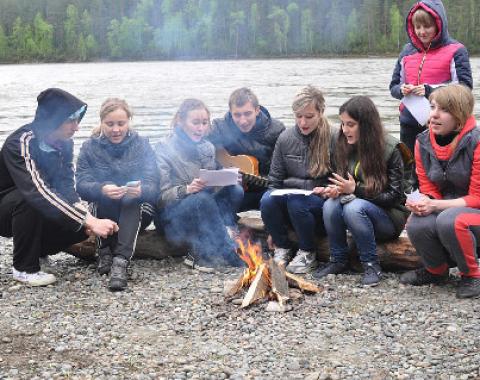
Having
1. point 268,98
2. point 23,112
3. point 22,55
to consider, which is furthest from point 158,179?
point 22,55

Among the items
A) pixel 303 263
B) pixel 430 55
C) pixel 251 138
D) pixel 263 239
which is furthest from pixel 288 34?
pixel 303 263

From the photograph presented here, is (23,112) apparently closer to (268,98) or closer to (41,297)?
(268,98)

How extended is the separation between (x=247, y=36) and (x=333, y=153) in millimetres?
90677

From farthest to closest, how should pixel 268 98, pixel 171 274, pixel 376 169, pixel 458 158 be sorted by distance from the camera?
pixel 268 98 < pixel 171 274 < pixel 376 169 < pixel 458 158

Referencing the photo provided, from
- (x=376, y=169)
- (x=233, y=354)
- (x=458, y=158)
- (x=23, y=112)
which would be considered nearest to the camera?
(x=233, y=354)

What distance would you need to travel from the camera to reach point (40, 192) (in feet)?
18.7

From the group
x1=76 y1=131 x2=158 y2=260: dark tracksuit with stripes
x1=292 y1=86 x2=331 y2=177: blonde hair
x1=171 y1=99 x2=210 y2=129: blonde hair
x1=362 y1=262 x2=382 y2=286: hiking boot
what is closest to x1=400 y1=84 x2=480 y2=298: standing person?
x1=362 y1=262 x2=382 y2=286: hiking boot

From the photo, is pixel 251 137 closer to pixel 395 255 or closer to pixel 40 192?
pixel 395 255

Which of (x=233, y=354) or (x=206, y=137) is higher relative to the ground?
(x=206, y=137)

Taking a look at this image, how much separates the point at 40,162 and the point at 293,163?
230 cm

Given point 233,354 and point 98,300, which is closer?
point 233,354

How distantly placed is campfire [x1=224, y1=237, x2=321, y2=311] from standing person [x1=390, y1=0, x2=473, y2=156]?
101 inches

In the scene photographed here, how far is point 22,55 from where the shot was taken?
10944 centimetres

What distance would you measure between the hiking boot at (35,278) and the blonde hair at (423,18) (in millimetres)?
4393
